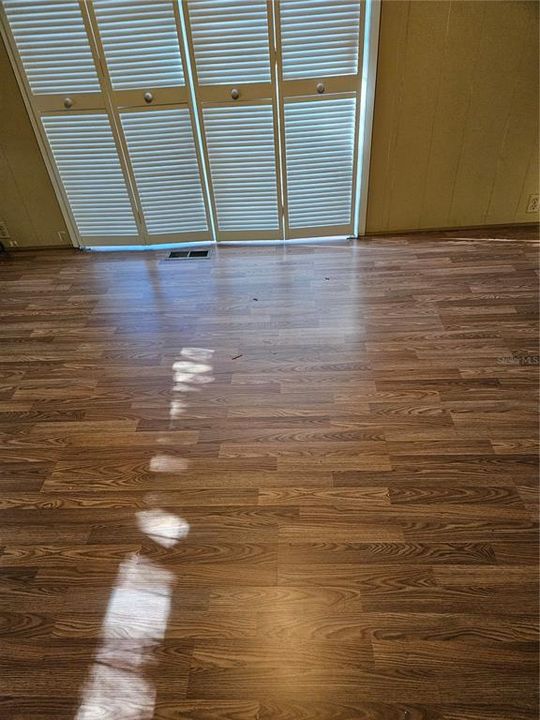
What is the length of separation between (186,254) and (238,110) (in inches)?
41.8

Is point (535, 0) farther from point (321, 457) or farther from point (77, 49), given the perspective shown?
point (321, 457)

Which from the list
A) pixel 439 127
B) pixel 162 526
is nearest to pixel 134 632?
pixel 162 526

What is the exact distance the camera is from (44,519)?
4.70 ft

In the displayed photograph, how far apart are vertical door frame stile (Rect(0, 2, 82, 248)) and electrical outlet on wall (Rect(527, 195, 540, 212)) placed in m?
3.50

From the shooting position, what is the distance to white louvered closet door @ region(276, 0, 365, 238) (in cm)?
227

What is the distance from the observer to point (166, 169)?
2832 mm

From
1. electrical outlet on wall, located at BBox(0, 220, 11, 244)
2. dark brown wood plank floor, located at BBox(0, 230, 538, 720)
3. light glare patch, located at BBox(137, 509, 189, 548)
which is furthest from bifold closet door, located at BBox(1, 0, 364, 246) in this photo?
light glare patch, located at BBox(137, 509, 189, 548)

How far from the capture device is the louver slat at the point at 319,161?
2582 millimetres

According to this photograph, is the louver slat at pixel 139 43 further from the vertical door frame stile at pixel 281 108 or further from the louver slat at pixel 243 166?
the vertical door frame stile at pixel 281 108

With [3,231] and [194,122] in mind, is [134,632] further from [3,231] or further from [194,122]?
[3,231]

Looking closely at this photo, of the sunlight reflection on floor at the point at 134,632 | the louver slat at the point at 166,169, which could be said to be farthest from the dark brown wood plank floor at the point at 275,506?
the louver slat at the point at 166,169

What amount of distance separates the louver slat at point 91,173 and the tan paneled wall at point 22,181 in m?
0.15

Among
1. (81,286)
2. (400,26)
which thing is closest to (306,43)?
(400,26)

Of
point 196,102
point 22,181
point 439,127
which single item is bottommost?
point 22,181
